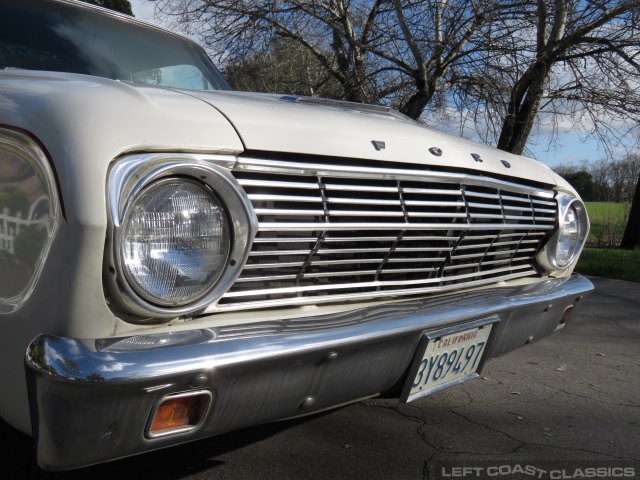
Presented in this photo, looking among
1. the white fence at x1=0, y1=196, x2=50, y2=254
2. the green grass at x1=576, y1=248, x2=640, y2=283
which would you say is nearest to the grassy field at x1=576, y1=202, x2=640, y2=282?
Answer: the green grass at x1=576, y1=248, x2=640, y2=283

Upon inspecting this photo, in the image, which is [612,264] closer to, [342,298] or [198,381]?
[342,298]

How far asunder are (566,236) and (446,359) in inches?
45.9

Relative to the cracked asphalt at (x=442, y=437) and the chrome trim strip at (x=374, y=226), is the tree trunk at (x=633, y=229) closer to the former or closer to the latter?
the cracked asphalt at (x=442, y=437)

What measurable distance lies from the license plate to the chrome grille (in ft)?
0.67

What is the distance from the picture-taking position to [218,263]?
1.80 meters

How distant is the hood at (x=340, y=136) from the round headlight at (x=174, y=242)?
0.24 m

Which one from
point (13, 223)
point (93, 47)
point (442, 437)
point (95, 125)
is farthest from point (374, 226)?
point (93, 47)

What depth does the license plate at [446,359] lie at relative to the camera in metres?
2.27

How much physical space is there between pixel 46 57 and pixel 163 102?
4.23 feet

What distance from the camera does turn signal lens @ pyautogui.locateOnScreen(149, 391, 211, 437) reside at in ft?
5.42

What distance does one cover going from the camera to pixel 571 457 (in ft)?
9.23

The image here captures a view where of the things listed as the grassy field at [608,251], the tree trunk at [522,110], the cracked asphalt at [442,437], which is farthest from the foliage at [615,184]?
the cracked asphalt at [442,437]

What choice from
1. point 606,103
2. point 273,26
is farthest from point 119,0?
point 606,103

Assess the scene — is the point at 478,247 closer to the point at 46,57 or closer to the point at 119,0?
the point at 46,57
